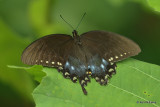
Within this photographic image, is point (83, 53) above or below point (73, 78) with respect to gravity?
above

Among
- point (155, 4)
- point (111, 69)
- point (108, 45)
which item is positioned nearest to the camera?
point (155, 4)

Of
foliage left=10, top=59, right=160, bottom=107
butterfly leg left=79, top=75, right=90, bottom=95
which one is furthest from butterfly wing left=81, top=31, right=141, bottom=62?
butterfly leg left=79, top=75, right=90, bottom=95

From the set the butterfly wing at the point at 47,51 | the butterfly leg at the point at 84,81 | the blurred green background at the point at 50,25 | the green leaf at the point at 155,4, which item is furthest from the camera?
the blurred green background at the point at 50,25

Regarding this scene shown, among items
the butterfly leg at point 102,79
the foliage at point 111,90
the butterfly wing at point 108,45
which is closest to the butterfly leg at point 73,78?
the foliage at point 111,90

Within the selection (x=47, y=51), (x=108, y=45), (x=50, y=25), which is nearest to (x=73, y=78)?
(x=47, y=51)

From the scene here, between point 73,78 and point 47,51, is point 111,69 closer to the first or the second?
point 73,78

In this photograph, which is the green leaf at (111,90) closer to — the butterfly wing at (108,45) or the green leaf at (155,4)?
the butterfly wing at (108,45)

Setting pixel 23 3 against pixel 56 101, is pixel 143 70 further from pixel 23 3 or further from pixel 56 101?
pixel 23 3

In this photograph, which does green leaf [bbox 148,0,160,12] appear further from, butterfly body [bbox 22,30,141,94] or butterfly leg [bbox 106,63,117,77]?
butterfly leg [bbox 106,63,117,77]
